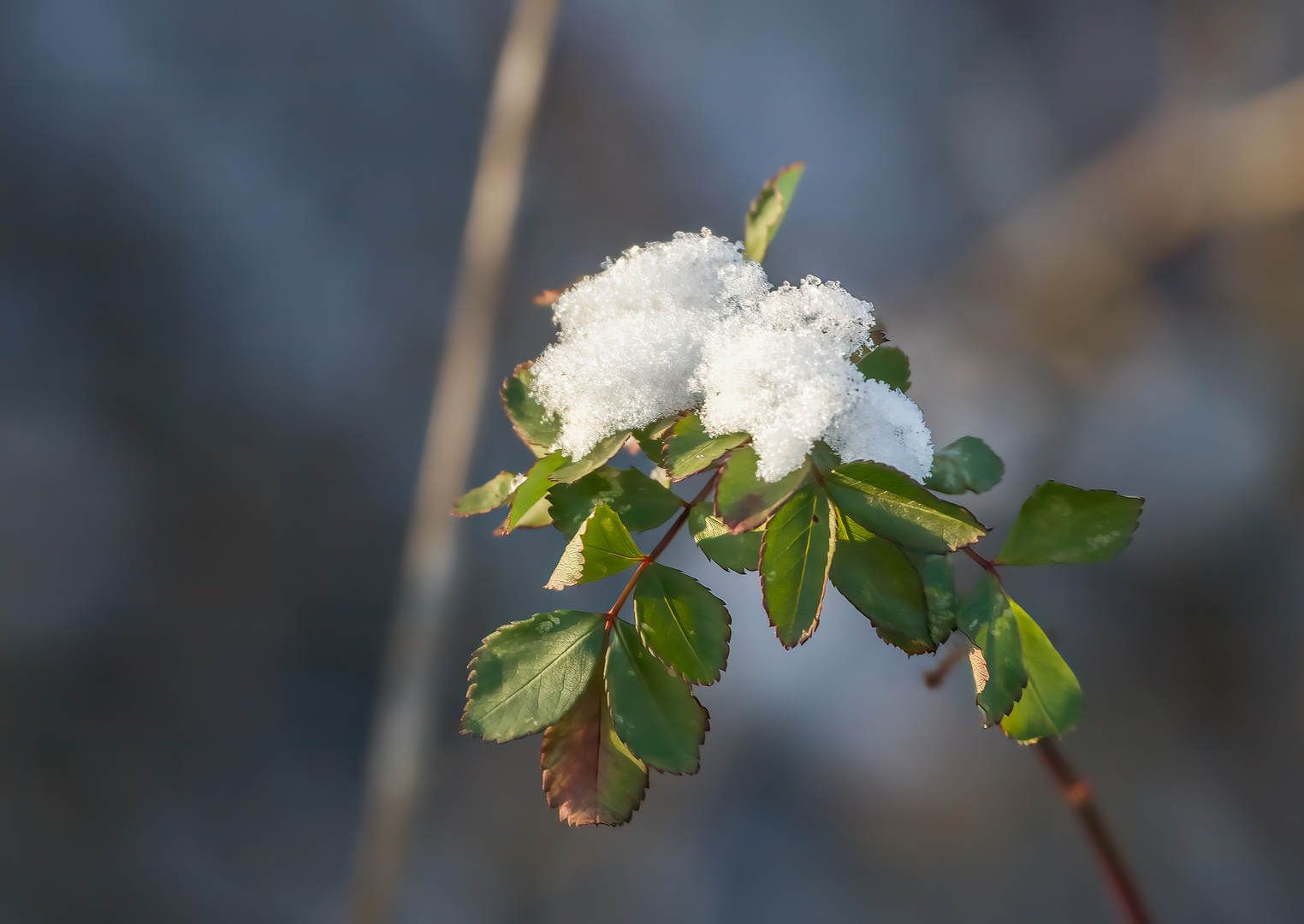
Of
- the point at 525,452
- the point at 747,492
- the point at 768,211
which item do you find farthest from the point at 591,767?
the point at 525,452

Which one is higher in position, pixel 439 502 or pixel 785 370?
pixel 439 502

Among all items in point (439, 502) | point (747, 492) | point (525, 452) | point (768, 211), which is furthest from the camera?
point (525, 452)

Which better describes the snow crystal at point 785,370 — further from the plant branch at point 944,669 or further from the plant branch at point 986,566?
the plant branch at point 944,669

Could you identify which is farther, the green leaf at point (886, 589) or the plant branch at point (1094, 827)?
the plant branch at point (1094, 827)

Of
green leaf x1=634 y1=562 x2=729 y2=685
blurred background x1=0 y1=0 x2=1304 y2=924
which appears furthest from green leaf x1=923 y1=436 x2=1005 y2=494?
blurred background x1=0 y1=0 x2=1304 y2=924

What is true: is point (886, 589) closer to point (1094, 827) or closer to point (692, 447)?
point (692, 447)

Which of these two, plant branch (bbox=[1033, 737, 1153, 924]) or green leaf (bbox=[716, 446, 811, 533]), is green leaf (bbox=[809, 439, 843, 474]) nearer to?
green leaf (bbox=[716, 446, 811, 533])

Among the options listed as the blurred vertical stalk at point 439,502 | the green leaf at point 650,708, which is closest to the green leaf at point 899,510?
the green leaf at point 650,708
